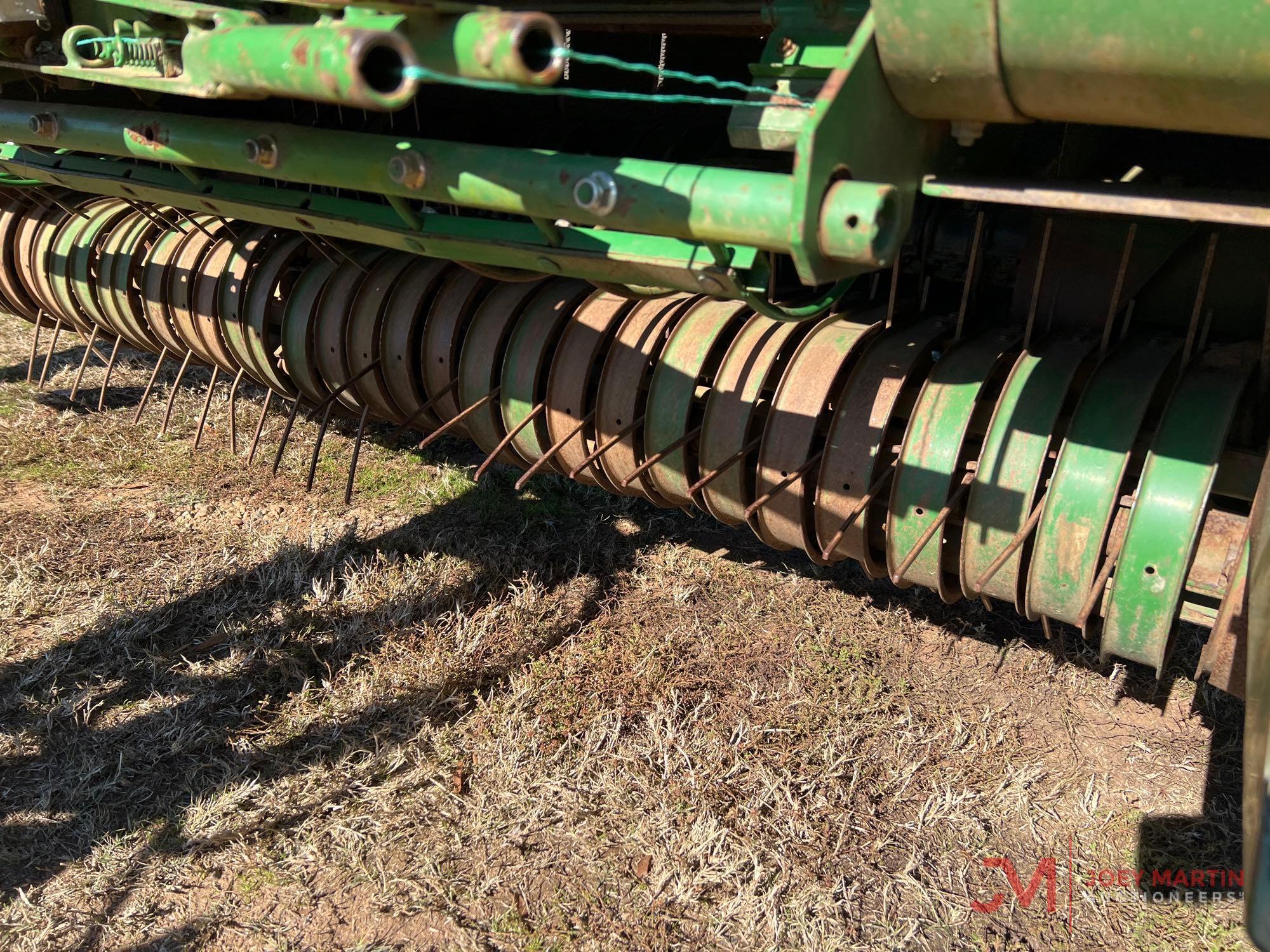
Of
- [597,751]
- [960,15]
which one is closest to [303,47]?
[960,15]

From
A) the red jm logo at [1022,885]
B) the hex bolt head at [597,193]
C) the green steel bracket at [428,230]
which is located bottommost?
the red jm logo at [1022,885]

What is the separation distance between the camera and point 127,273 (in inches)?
172

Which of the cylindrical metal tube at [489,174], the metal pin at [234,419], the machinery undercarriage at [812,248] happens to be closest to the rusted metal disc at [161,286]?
the metal pin at [234,419]

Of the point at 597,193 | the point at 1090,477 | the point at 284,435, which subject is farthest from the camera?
the point at 284,435

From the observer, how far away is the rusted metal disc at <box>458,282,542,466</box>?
10.9 ft

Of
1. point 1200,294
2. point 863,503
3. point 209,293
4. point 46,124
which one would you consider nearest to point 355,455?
point 209,293

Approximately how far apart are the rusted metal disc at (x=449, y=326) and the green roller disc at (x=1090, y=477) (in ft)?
6.38

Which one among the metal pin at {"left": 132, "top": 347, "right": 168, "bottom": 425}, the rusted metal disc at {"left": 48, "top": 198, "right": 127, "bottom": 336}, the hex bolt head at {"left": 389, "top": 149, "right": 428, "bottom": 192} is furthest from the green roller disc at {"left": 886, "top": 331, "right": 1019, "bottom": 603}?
the rusted metal disc at {"left": 48, "top": 198, "right": 127, "bottom": 336}

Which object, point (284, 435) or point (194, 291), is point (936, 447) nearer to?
point (284, 435)

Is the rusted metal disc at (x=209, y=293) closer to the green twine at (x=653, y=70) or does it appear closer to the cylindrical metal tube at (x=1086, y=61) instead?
the green twine at (x=653, y=70)

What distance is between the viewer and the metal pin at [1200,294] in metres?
2.30

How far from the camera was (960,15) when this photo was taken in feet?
5.62

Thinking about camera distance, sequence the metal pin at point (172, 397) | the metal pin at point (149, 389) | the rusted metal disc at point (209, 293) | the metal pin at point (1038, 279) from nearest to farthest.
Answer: the metal pin at point (1038, 279) < the rusted metal disc at point (209, 293) < the metal pin at point (172, 397) < the metal pin at point (149, 389)

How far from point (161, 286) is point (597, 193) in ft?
9.77
